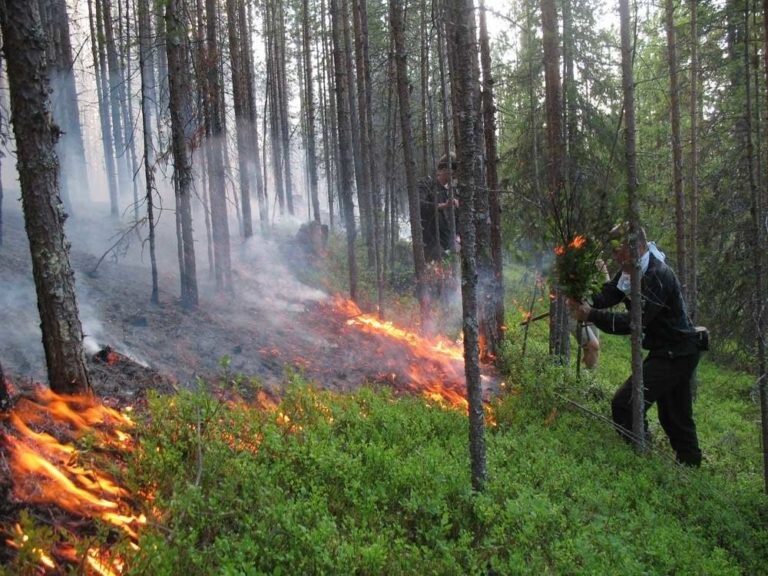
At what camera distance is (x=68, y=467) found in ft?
14.2

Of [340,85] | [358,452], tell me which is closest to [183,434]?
[358,452]

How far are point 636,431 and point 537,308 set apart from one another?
13224 millimetres

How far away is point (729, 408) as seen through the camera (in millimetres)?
12656

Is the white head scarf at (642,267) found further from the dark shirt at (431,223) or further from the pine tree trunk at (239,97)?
the pine tree trunk at (239,97)

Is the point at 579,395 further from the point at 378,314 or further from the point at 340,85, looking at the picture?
the point at 340,85

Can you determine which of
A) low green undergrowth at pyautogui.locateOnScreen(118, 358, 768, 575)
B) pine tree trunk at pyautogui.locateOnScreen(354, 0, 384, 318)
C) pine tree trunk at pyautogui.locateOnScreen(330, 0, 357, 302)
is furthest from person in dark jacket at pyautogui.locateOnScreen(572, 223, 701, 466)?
pine tree trunk at pyautogui.locateOnScreen(330, 0, 357, 302)

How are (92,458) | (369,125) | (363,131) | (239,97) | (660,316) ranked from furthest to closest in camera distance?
(239,97) < (369,125) < (363,131) < (660,316) < (92,458)

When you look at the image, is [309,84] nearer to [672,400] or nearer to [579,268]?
[579,268]

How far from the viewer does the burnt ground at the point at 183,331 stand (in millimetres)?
6957

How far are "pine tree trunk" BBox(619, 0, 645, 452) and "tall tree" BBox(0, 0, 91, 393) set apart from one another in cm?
595

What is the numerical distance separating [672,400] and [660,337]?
2.72 ft

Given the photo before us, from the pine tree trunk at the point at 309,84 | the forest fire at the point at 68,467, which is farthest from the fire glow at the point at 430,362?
the pine tree trunk at the point at 309,84

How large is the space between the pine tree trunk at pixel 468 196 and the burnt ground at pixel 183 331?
320cm

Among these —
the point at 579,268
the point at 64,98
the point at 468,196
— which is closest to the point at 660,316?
the point at 579,268
